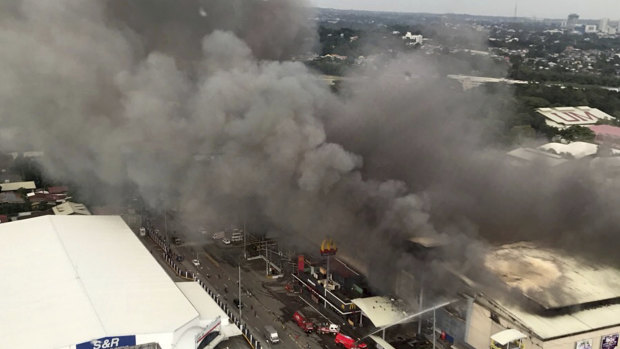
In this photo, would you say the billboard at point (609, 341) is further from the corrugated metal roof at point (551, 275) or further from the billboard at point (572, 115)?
the billboard at point (572, 115)

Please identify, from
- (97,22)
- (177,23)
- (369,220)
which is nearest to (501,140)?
(369,220)

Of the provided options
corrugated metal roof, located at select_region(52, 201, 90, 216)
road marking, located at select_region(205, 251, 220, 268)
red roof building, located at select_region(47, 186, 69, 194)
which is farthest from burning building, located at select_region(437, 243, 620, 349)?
red roof building, located at select_region(47, 186, 69, 194)

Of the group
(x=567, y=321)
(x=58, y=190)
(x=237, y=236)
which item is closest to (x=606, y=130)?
(x=237, y=236)

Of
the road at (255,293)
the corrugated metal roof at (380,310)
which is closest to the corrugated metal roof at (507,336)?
the corrugated metal roof at (380,310)

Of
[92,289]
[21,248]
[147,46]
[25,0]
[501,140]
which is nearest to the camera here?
[92,289]

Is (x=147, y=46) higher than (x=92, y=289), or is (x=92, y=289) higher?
(x=147, y=46)

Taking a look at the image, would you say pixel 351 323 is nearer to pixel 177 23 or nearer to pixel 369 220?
pixel 369 220

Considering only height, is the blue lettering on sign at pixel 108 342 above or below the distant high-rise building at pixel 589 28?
below

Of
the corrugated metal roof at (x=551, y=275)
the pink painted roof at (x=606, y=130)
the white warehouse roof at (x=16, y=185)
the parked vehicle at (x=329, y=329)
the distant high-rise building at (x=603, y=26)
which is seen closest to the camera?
the corrugated metal roof at (x=551, y=275)
